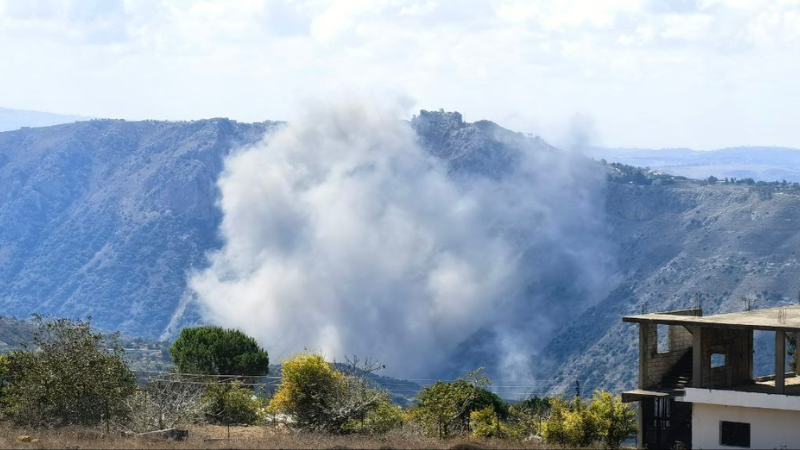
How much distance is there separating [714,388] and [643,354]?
95.9 inches

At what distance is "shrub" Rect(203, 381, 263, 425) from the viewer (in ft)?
154

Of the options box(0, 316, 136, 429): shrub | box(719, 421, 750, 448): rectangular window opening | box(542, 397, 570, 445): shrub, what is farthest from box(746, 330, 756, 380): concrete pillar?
box(0, 316, 136, 429): shrub

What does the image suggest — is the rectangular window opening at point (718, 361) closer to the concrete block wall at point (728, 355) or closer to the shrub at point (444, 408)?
the concrete block wall at point (728, 355)

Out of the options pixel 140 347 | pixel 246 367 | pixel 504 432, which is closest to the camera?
pixel 504 432

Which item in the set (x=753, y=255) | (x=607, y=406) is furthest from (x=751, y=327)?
(x=753, y=255)

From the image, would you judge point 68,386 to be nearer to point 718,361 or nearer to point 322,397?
point 322,397

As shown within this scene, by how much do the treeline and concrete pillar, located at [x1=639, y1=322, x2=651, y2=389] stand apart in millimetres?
1610

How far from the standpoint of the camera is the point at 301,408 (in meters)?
44.4

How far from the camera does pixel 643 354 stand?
39531 mm

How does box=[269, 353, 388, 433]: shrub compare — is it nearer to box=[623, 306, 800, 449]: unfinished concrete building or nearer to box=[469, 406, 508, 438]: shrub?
box=[469, 406, 508, 438]: shrub

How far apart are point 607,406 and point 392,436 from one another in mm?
7296

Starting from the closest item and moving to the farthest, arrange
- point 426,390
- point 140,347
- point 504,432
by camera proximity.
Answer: point 504,432
point 426,390
point 140,347

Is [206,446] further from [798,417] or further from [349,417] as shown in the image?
[798,417]

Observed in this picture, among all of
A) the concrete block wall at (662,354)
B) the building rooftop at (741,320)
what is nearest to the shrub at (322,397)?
the concrete block wall at (662,354)
